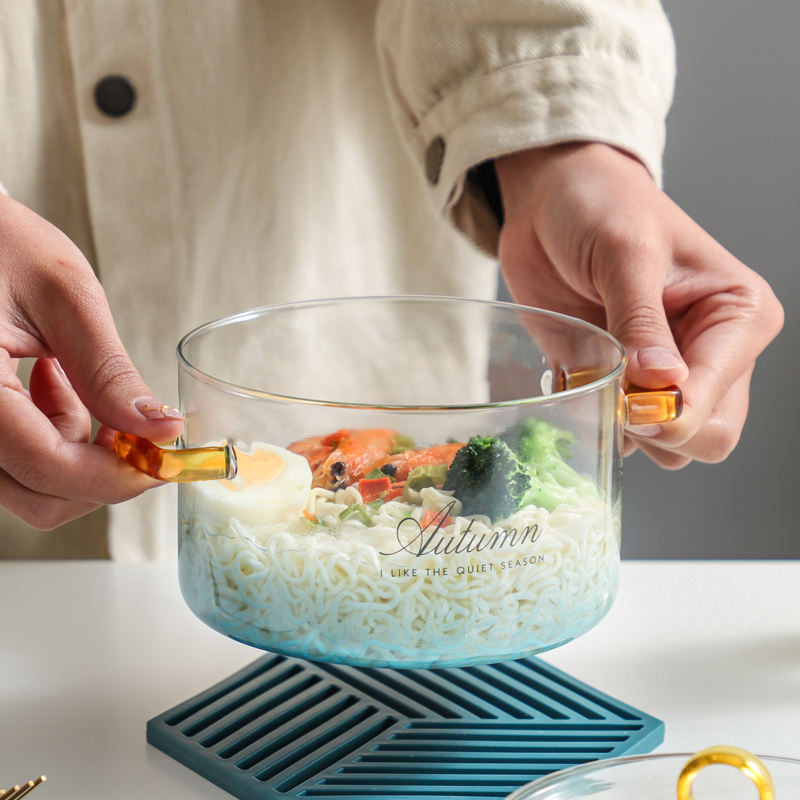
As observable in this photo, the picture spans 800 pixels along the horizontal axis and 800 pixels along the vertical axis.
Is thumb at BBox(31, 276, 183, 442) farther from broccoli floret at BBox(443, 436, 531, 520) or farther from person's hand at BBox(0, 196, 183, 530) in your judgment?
broccoli floret at BBox(443, 436, 531, 520)

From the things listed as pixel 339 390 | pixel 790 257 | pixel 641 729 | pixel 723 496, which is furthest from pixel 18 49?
pixel 723 496

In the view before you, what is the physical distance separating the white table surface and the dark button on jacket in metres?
0.43

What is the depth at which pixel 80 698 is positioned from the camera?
67 cm

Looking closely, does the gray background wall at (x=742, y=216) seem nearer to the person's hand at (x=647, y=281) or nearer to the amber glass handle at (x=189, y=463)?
the person's hand at (x=647, y=281)

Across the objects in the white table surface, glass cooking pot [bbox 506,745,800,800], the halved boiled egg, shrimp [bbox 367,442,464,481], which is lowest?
the white table surface

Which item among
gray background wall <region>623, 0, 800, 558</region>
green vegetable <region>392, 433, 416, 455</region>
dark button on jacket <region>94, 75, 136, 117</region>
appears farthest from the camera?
gray background wall <region>623, 0, 800, 558</region>

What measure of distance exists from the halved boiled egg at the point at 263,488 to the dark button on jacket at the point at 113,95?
1.87ft

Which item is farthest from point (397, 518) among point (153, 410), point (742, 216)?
point (742, 216)

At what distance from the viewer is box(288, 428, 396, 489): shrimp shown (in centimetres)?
51

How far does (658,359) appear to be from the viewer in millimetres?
627

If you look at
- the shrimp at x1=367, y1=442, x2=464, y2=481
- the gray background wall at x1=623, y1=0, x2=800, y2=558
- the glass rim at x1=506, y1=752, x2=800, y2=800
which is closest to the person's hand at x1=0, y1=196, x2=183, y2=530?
the shrimp at x1=367, y1=442, x2=464, y2=481

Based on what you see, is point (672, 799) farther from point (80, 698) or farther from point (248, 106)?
point (248, 106)

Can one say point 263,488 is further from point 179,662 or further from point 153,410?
point 179,662

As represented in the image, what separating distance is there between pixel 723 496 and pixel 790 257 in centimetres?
48
